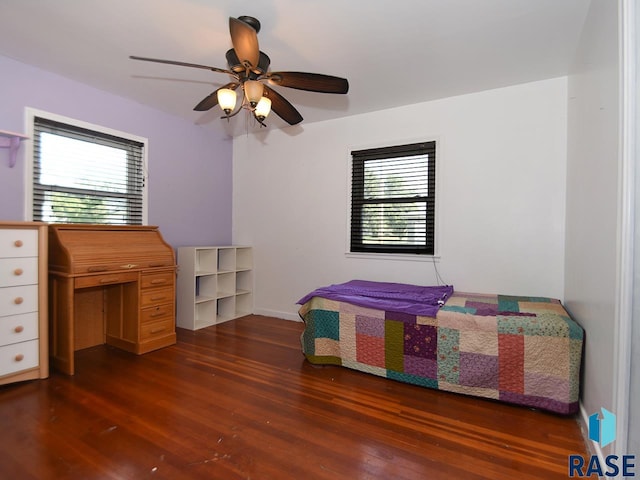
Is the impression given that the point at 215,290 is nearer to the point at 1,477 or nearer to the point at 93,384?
the point at 93,384

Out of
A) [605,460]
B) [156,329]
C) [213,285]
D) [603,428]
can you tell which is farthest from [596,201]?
[213,285]

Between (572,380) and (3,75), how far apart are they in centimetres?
443

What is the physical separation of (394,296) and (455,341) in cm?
59

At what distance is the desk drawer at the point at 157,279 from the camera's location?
2795 millimetres

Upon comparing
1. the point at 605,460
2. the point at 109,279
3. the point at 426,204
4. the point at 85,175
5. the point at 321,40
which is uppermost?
the point at 321,40

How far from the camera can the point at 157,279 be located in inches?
114

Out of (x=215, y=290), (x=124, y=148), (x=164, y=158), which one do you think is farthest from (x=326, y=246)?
(x=124, y=148)

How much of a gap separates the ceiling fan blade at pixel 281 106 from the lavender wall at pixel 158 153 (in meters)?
1.80

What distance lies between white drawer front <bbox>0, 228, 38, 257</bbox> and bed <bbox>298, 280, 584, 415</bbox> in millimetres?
2018

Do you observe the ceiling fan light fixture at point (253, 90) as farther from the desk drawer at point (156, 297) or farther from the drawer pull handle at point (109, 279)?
the desk drawer at point (156, 297)

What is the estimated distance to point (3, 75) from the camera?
2393 millimetres

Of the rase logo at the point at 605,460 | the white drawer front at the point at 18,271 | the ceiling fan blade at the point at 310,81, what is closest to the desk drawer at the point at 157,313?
the white drawer front at the point at 18,271

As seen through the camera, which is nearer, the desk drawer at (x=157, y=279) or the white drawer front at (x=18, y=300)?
the white drawer front at (x=18, y=300)

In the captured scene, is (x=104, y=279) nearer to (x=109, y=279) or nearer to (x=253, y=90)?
(x=109, y=279)
